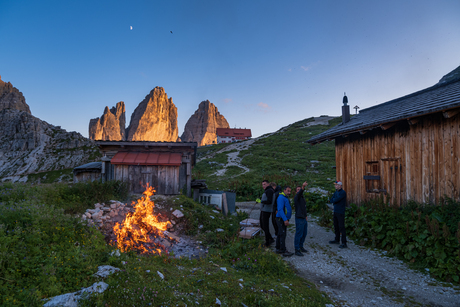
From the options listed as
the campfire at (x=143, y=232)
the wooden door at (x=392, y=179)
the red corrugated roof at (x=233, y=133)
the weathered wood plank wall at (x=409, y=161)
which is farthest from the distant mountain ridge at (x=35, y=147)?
the wooden door at (x=392, y=179)

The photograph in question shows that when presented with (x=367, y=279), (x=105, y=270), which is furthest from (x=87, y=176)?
(x=367, y=279)

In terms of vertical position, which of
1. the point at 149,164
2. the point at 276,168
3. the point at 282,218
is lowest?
the point at 282,218

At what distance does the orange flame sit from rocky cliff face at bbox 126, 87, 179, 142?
380ft

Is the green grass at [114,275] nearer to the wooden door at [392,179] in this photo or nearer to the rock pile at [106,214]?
the rock pile at [106,214]

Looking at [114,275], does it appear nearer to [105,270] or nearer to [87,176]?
[105,270]

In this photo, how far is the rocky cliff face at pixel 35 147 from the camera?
Answer: 61.2 meters

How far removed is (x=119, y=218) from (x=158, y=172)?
14.3 feet

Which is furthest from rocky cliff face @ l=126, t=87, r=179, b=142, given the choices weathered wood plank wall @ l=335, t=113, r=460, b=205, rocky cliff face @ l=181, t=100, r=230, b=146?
weathered wood plank wall @ l=335, t=113, r=460, b=205

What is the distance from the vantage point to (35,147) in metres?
68.6

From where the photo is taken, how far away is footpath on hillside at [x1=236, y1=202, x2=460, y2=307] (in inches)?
180

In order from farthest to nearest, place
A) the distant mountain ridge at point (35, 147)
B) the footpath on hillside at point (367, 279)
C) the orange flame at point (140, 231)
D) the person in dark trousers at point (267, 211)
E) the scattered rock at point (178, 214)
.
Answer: the distant mountain ridge at point (35, 147) → the scattered rock at point (178, 214) → the person in dark trousers at point (267, 211) → the orange flame at point (140, 231) → the footpath on hillside at point (367, 279)

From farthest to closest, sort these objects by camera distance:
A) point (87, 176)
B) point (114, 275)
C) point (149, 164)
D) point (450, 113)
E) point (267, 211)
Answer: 1. point (87, 176)
2. point (149, 164)
3. point (267, 211)
4. point (450, 113)
5. point (114, 275)

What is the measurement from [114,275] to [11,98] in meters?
143

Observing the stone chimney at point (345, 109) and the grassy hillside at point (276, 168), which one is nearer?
the stone chimney at point (345, 109)
